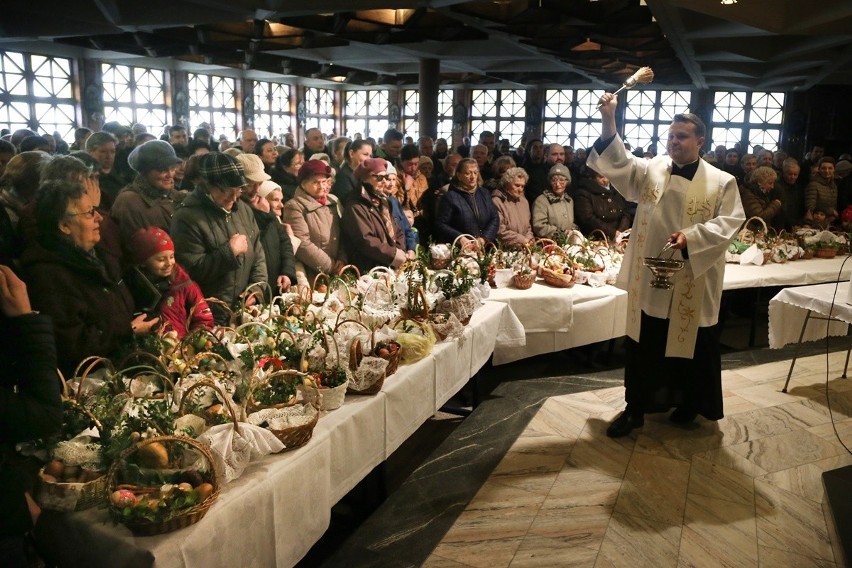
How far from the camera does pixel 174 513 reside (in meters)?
2.06

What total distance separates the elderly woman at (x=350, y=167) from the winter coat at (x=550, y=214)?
1.80m

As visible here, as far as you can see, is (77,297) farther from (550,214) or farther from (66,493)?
(550,214)

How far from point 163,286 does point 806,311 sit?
4.90 m

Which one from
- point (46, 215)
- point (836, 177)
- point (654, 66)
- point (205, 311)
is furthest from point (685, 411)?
point (654, 66)

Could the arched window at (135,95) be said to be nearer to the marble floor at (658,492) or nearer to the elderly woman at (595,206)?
the elderly woman at (595,206)

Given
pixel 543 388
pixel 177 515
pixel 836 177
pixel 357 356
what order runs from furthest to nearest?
pixel 836 177 → pixel 543 388 → pixel 357 356 → pixel 177 515

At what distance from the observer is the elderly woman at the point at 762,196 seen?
7.79 metres

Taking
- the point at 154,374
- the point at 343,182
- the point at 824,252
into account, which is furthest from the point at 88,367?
the point at 824,252

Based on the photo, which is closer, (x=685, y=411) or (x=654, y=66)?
(x=685, y=411)

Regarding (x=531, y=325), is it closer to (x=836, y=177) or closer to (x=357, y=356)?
(x=357, y=356)

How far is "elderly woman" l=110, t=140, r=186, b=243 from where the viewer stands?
13.0ft

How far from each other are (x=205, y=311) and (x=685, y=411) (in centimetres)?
289

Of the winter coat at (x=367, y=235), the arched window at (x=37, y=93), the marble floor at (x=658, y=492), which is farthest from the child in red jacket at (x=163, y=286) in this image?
the arched window at (x=37, y=93)

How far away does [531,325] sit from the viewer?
5.36 meters
